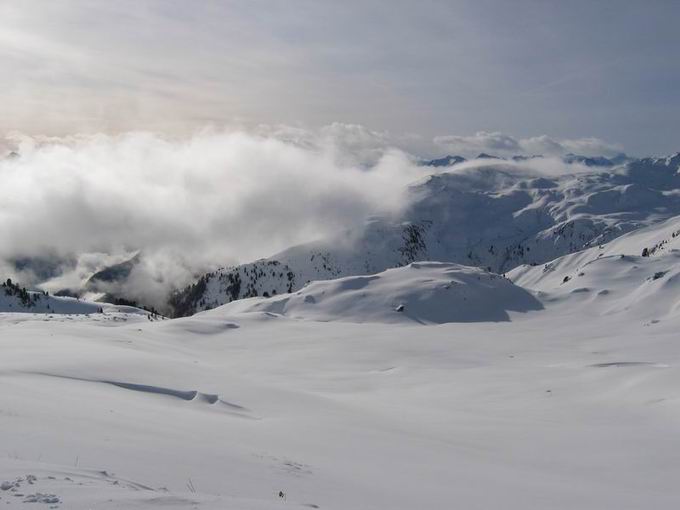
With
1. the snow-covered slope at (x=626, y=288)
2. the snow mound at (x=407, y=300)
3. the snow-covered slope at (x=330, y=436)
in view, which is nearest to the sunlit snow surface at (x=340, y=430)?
the snow-covered slope at (x=330, y=436)

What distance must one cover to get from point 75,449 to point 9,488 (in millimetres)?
3033

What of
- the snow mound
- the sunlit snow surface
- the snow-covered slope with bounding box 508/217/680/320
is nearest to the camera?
the sunlit snow surface

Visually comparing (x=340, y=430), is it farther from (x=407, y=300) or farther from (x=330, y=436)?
(x=407, y=300)

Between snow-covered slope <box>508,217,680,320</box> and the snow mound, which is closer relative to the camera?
snow-covered slope <box>508,217,680,320</box>

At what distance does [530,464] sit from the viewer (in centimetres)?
1944

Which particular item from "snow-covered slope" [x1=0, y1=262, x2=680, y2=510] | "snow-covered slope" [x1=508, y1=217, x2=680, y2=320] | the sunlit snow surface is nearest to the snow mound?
"snow-covered slope" [x1=508, y1=217, x2=680, y2=320]

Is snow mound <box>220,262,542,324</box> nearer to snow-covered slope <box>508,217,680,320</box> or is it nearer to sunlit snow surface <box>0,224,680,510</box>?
snow-covered slope <box>508,217,680,320</box>

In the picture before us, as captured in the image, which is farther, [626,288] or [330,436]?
[626,288]

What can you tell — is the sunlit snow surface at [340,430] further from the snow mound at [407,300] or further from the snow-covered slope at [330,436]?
the snow mound at [407,300]

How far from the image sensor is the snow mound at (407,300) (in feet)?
374

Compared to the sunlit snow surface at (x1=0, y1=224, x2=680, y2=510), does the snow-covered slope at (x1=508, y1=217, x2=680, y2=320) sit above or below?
above

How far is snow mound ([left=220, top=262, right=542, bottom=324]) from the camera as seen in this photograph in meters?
114

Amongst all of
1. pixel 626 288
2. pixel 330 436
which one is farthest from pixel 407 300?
pixel 330 436

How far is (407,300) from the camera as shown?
118438 millimetres
